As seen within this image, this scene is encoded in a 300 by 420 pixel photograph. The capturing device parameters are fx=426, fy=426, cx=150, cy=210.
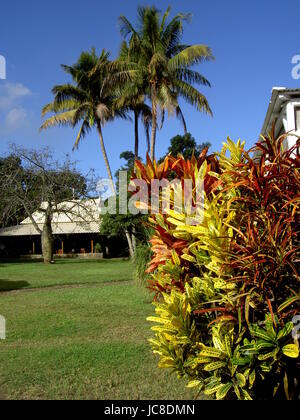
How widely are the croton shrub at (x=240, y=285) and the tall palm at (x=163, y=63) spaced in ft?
67.7

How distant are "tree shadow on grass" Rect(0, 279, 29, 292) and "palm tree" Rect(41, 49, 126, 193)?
533 inches

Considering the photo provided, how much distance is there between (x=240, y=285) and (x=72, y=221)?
2696 centimetres

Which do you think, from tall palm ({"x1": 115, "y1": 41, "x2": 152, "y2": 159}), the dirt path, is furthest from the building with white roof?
tall palm ({"x1": 115, "y1": 41, "x2": 152, "y2": 159})

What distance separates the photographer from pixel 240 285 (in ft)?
8.86

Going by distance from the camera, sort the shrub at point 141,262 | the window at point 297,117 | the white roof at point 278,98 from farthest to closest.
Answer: the shrub at point 141,262 < the window at point 297,117 < the white roof at point 278,98

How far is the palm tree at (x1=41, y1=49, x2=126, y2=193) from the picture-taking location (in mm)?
28906

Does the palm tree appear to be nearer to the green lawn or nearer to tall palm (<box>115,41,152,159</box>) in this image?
tall palm (<box>115,41,152,159</box>)

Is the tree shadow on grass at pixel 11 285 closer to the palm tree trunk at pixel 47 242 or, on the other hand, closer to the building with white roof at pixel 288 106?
the building with white roof at pixel 288 106

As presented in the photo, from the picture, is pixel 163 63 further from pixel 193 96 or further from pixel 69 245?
pixel 69 245

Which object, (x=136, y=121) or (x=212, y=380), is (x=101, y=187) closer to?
(x=136, y=121)

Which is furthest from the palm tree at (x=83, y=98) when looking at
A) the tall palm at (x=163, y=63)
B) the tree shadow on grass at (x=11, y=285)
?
the tree shadow on grass at (x=11, y=285)

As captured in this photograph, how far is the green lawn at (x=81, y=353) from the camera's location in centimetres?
441

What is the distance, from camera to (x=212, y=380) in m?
2.84

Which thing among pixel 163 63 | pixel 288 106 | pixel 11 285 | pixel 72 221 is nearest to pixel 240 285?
pixel 288 106
